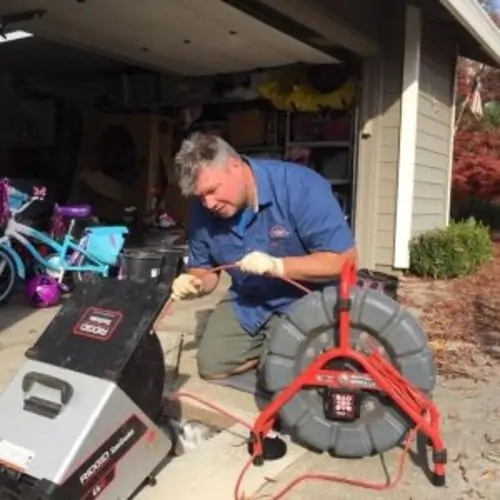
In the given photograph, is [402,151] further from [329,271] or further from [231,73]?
[329,271]

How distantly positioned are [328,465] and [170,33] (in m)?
4.09

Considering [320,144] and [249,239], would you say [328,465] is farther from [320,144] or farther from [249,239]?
[320,144]

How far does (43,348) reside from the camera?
2.06 meters

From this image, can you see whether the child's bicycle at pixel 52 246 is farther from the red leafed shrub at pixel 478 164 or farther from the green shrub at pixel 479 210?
the red leafed shrub at pixel 478 164

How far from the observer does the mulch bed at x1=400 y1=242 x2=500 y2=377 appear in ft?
12.5

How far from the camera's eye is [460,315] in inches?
197

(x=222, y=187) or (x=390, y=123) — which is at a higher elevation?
(x=390, y=123)

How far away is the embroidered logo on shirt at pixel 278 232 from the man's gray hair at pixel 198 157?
0.38 metres

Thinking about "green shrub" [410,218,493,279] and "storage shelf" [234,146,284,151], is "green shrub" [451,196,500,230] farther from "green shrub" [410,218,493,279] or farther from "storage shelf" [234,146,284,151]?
"storage shelf" [234,146,284,151]

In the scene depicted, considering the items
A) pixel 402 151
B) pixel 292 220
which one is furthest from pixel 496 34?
pixel 292 220

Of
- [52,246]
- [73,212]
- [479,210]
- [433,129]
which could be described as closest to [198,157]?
[52,246]

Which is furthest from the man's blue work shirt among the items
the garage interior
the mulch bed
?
the garage interior

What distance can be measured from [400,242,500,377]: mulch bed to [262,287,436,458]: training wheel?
121cm

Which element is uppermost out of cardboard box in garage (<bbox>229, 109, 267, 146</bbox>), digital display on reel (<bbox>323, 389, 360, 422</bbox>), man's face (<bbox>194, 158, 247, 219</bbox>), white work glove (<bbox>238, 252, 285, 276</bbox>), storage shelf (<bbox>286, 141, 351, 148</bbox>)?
cardboard box in garage (<bbox>229, 109, 267, 146</bbox>)
